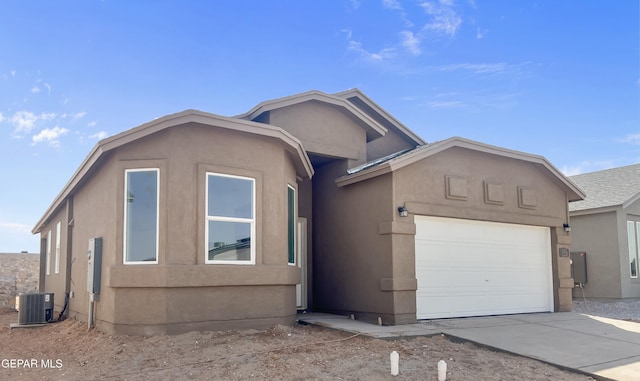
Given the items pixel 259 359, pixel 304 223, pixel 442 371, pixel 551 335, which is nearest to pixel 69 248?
pixel 304 223

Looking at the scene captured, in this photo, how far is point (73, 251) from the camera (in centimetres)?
1255

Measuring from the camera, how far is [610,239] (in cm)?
1688

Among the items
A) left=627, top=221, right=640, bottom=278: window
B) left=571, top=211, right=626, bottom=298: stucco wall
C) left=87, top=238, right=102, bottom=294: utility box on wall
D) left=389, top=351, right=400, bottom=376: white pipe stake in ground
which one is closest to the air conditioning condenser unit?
left=87, top=238, right=102, bottom=294: utility box on wall

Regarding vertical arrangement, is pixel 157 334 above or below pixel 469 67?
below

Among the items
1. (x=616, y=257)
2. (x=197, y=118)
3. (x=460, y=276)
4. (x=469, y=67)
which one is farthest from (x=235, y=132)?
(x=616, y=257)

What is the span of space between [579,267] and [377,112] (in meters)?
9.22

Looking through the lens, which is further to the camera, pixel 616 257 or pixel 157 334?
pixel 616 257

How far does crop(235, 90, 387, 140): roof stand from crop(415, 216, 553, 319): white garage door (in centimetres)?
306

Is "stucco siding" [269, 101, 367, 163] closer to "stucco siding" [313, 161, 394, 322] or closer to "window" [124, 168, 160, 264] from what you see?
"stucco siding" [313, 161, 394, 322]

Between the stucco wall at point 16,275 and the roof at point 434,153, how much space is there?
52.9 ft

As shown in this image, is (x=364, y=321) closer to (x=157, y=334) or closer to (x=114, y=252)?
(x=157, y=334)

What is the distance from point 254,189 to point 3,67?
7.97m

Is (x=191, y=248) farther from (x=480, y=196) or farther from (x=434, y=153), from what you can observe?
(x=480, y=196)

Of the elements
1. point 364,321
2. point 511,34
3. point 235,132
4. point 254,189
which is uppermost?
point 511,34
